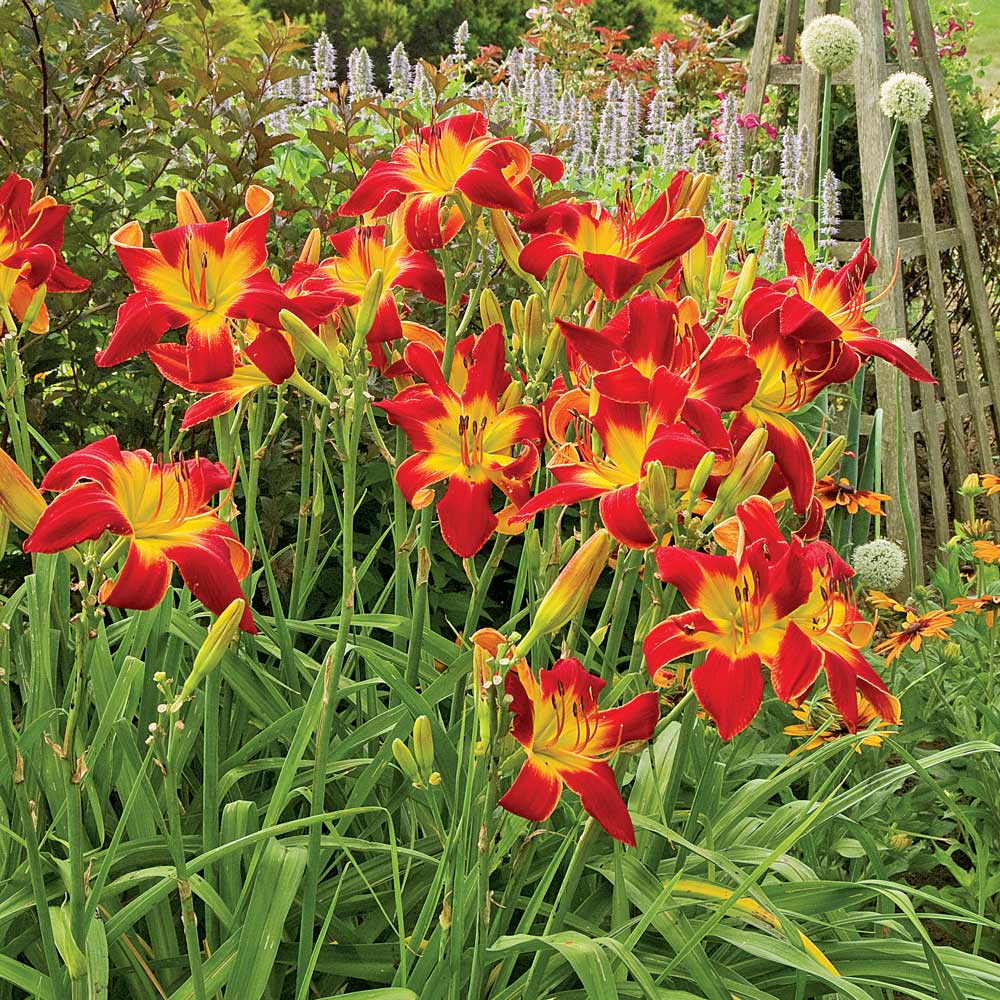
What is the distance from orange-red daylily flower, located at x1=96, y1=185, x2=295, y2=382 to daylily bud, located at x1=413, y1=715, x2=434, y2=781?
0.41m

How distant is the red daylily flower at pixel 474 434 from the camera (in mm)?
1174

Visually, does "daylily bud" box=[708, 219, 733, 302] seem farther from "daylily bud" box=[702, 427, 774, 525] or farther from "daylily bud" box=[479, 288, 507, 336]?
"daylily bud" box=[702, 427, 774, 525]

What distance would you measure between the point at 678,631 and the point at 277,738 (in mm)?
660

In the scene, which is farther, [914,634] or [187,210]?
[914,634]

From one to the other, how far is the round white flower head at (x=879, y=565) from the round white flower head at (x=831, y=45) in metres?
1.14

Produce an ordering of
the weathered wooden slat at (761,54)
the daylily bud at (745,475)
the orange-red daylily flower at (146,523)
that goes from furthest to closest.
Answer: the weathered wooden slat at (761,54) < the daylily bud at (745,475) < the orange-red daylily flower at (146,523)

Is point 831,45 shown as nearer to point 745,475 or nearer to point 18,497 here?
point 745,475

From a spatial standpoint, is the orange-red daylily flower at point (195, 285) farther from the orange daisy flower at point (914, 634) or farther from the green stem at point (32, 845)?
the orange daisy flower at point (914, 634)

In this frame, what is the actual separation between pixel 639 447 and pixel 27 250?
25.6 inches

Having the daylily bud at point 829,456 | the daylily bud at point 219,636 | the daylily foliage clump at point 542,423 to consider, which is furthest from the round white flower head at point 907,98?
the daylily bud at point 219,636

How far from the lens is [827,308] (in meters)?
1.30

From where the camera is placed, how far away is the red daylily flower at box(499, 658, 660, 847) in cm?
97

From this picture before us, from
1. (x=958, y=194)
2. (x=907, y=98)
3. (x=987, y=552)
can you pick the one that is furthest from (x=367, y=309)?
(x=958, y=194)

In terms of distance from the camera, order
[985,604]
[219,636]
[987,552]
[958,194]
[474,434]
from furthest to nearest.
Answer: [958,194] → [987,552] → [985,604] → [474,434] → [219,636]
